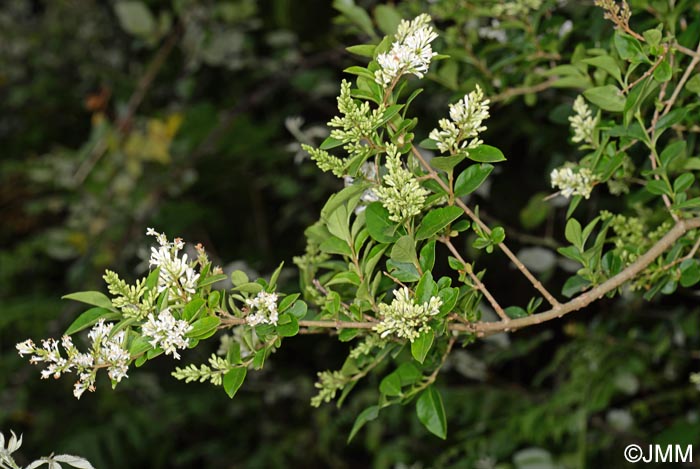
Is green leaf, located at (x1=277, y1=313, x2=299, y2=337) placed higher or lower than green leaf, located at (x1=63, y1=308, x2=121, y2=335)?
lower

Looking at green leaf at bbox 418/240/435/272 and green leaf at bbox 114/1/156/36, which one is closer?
green leaf at bbox 418/240/435/272

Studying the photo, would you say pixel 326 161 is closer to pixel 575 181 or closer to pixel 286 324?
pixel 286 324

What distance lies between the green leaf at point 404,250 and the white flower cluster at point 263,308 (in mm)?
97

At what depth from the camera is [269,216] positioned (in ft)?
8.22

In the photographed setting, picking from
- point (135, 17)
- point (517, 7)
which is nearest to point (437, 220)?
point (517, 7)

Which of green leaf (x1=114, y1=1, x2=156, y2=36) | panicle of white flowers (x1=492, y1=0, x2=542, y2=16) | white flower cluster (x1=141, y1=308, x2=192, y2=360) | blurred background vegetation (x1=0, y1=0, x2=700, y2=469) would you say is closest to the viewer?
white flower cluster (x1=141, y1=308, x2=192, y2=360)

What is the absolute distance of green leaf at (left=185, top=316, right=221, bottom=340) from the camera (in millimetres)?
539

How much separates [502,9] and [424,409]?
1.57ft

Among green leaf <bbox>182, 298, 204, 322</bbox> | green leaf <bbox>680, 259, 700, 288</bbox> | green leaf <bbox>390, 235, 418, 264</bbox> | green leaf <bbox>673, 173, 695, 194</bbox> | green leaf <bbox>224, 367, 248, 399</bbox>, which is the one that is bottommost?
green leaf <bbox>680, 259, 700, 288</bbox>

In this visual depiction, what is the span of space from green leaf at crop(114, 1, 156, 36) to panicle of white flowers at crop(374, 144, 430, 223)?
1.47m

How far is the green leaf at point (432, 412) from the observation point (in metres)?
0.66

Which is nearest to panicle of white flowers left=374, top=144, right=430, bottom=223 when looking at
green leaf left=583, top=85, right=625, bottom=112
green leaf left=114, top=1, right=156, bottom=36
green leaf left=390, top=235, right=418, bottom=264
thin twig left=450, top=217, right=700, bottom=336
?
green leaf left=390, top=235, right=418, bottom=264

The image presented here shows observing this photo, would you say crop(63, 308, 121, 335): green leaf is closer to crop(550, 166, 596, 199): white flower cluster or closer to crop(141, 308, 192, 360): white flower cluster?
crop(141, 308, 192, 360): white flower cluster

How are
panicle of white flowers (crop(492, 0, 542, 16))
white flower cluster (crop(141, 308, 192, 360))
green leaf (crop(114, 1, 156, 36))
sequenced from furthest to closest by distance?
green leaf (crop(114, 1, 156, 36))
panicle of white flowers (crop(492, 0, 542, 16))
white flower cluster (crop(141, 308, 192, 360))
